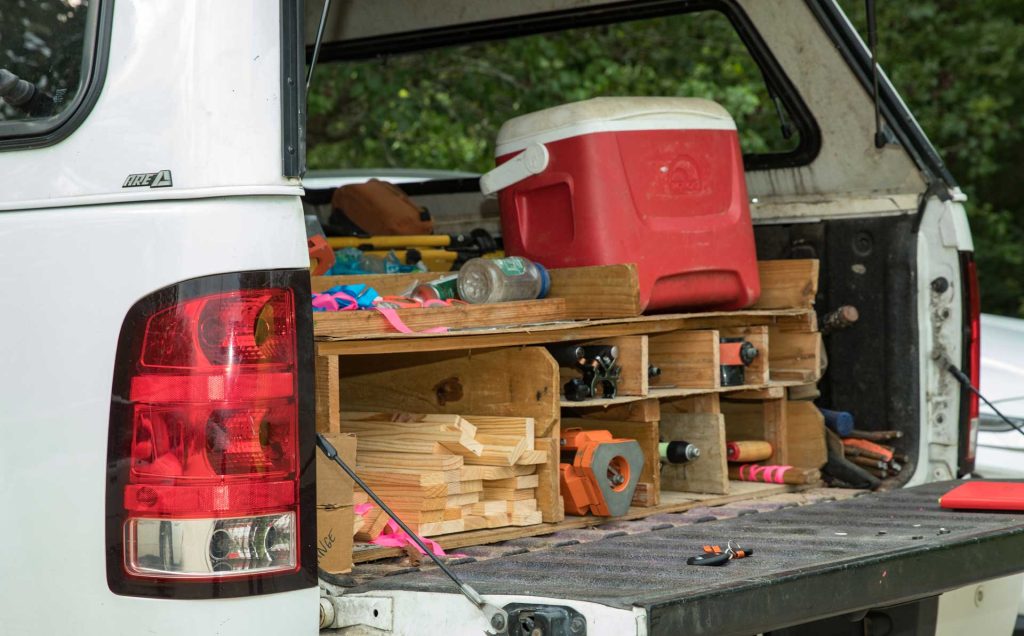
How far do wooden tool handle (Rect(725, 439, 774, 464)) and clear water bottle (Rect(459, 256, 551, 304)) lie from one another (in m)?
0.73

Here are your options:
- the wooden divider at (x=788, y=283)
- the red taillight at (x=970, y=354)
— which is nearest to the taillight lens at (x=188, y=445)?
the wooden divider at (x=788, y=283)

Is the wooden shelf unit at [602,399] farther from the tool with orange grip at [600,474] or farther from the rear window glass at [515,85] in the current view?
the rear window glass at [515,85]

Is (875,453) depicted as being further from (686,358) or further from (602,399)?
(602,399)

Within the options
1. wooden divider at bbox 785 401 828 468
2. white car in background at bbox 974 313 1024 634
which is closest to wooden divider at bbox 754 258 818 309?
wooden divider at bbox 785 401 828 468

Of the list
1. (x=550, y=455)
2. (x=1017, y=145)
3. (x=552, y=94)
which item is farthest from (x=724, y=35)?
(x=550, y=455)

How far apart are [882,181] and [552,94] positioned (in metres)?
5.03

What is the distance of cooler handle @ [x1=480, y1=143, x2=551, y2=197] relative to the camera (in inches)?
144

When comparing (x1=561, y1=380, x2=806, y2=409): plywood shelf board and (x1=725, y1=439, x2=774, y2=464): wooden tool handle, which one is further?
(x1=725, y1=439, x2=774, y2=464): wooden tool handle

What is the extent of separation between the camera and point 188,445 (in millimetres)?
2203

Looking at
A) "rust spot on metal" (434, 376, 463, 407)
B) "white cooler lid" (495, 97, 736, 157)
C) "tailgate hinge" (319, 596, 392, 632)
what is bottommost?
"tailgate hinge" (319, 596, 392, 632)

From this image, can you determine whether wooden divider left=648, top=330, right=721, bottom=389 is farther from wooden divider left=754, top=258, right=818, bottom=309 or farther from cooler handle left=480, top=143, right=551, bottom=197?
cooler handle left=480, top=143, right=551, bottom=197

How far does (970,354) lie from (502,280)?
4.32 ft

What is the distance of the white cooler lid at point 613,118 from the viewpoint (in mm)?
3590

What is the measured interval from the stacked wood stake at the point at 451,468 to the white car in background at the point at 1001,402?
2.47 meters
